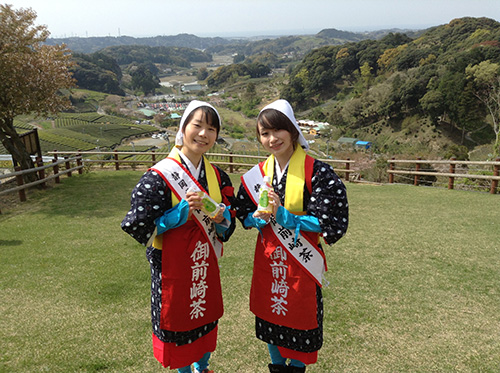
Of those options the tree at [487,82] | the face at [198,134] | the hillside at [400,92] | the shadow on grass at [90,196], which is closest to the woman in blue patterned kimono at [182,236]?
the face at [198,134]

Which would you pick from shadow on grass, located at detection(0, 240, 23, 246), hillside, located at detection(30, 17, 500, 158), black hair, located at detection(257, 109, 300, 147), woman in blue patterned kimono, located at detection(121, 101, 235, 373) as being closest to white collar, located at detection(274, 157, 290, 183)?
black hair, located at detection(257, 109, 300, 147)

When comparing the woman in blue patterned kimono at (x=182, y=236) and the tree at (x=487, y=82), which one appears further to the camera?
the tree at (x=487, y=82)

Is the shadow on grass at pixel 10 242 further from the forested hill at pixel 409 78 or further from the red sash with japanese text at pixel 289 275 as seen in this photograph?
the forested hill at pixel 409 78

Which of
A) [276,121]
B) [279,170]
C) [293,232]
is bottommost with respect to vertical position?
[293,232]

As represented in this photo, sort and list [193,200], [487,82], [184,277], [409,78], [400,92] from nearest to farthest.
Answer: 1. [193,200]
2. [184,277]
3. [487,82]
4. [400,92]
5. [409,78]

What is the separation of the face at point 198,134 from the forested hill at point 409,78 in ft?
127

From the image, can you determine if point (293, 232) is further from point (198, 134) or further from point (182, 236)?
point (198, 134)

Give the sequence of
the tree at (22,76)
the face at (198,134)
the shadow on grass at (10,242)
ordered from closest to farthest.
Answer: the face at (198,134) → the shadow on grass at (10,242) → the tree at (22,76)

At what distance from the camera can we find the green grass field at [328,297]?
277 cm

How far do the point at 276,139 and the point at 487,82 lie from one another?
39078 millimetres

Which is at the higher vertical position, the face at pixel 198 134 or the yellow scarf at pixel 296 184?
the face at pixel 198 134

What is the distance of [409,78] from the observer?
4603 centimetres

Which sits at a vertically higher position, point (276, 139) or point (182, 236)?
point (276, 139)

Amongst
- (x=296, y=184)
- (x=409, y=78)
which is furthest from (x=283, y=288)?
(x=409, y=78)
